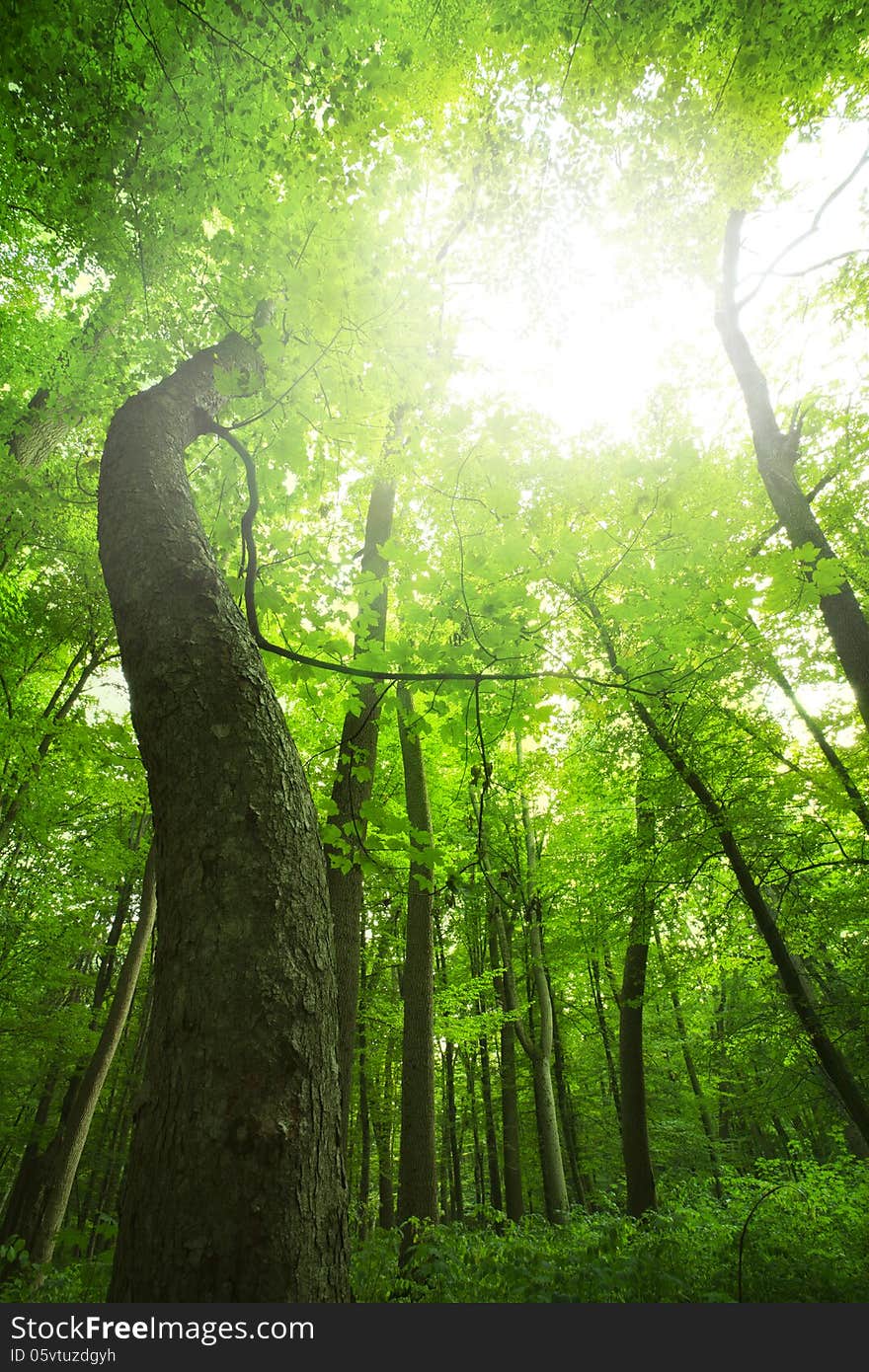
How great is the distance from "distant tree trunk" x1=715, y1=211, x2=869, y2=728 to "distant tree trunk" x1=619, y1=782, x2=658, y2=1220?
11.2 feet

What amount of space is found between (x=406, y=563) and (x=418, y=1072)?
5.17 meters

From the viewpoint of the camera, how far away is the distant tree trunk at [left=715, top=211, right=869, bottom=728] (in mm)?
5352

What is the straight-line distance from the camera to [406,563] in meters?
3.36

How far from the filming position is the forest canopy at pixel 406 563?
4.68ft

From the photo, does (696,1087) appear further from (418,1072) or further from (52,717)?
(52,717)

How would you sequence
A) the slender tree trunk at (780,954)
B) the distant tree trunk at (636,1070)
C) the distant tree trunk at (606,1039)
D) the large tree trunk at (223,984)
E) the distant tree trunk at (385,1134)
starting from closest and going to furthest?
the large tree trunk at (223,984)
the slender tree trunk at (780,954)
the distant tree trunk at (636,1070)
the distant tree trunk at (385,1134)
the distant tree trunk at (606,1039)

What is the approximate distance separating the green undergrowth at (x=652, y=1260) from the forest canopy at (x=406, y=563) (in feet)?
0.19

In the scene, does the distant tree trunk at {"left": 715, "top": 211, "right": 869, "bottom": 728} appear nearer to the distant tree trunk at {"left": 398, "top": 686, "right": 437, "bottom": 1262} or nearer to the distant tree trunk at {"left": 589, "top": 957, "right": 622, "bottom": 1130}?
the distant tree trunk at {"left": 398, "top": 686, "right": 437, "bottom": 1262}

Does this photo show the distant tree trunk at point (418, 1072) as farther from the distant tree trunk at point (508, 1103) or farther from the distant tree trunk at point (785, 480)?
the distant tree trunk at point (785, 480)

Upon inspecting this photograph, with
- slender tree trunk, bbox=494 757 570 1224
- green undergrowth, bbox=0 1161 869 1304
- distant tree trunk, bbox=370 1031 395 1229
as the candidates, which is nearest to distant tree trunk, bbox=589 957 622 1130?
distant tree trunk, bbox=370 1031 395 1229

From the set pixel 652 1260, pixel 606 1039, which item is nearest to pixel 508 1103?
pixel 606 1039

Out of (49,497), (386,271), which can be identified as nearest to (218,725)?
(386,271)

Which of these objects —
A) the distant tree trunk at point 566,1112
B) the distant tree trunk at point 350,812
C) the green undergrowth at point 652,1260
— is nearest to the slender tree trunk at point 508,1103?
the distant tree trunk at point 566,1112

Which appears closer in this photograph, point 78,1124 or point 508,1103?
point 78,1124
